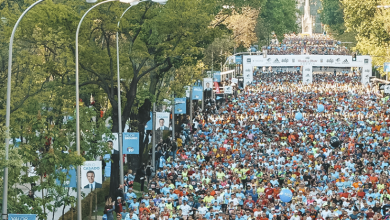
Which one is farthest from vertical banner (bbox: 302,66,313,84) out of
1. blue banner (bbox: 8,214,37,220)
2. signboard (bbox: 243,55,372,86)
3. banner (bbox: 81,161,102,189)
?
blue banner (bbox: 8,214,37,220)

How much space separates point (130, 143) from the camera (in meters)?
26.6

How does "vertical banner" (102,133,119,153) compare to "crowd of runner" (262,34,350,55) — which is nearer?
"vertical banner" (102,133,119,153)

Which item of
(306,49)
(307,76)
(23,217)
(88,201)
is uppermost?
(306,49)

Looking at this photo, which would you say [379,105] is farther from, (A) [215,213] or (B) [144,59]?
(A) [215,213]

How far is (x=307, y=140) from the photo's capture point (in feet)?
116

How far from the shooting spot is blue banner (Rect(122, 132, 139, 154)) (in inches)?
1042

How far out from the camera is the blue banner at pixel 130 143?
26.5 m

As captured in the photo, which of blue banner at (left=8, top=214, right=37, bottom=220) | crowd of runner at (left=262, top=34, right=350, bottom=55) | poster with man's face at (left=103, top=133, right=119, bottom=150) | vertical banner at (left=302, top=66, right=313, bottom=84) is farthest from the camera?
crowd of runner at (left=262, top=34, right=350, bottom=55)

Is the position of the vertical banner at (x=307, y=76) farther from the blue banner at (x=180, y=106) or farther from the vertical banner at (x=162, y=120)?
the vertical banner at (x=162, y=120)

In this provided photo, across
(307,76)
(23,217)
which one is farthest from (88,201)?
(307,76)

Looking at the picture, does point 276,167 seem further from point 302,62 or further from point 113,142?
point 302,62

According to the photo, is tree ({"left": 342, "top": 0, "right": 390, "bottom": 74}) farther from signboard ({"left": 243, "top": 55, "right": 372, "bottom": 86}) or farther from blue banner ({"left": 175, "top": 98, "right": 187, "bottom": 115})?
blue banner ({"left": 175, "top": 98, "right": 187, "bottom": 115})

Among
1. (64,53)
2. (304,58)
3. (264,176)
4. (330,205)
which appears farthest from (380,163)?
(304,58)

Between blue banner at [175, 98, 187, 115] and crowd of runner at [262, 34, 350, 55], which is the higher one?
crowd of runner at [262, 34, 350, 55]
